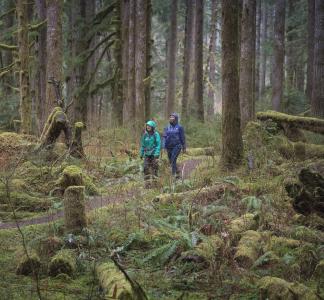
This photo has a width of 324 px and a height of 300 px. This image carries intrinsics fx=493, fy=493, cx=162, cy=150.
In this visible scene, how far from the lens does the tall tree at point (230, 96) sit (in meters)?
11.2

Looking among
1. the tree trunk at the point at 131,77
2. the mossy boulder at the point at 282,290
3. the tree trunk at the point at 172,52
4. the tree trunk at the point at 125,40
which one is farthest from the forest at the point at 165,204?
the tree trunk at the point at 172,52

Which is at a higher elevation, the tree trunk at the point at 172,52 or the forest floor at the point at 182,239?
the tree trunk at the point at 172,52

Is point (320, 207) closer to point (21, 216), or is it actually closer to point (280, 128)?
point (21, 216)

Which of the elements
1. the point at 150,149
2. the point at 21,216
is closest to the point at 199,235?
the point at 21,216

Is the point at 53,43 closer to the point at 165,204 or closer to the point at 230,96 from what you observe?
the point at 230,96

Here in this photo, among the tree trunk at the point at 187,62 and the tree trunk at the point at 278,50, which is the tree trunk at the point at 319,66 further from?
the tree trunk at the point at 187,62

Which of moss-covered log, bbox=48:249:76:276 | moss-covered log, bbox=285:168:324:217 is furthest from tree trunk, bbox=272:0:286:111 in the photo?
moss-covered log, bbox=48:249:76:276

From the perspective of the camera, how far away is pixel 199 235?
686 cm

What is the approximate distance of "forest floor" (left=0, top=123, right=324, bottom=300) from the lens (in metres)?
5.50

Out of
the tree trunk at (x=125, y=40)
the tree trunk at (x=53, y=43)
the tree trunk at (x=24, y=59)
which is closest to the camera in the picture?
the tree trunk at (x=53, y=43)

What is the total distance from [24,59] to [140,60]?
5.35 m

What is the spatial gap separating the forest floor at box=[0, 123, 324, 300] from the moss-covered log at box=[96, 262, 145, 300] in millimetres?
34

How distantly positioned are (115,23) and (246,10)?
29.4 ft

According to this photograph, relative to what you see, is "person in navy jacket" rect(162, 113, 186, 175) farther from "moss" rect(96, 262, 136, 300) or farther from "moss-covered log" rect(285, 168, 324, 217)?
"moss" rect(96, 262, 136, 300)
